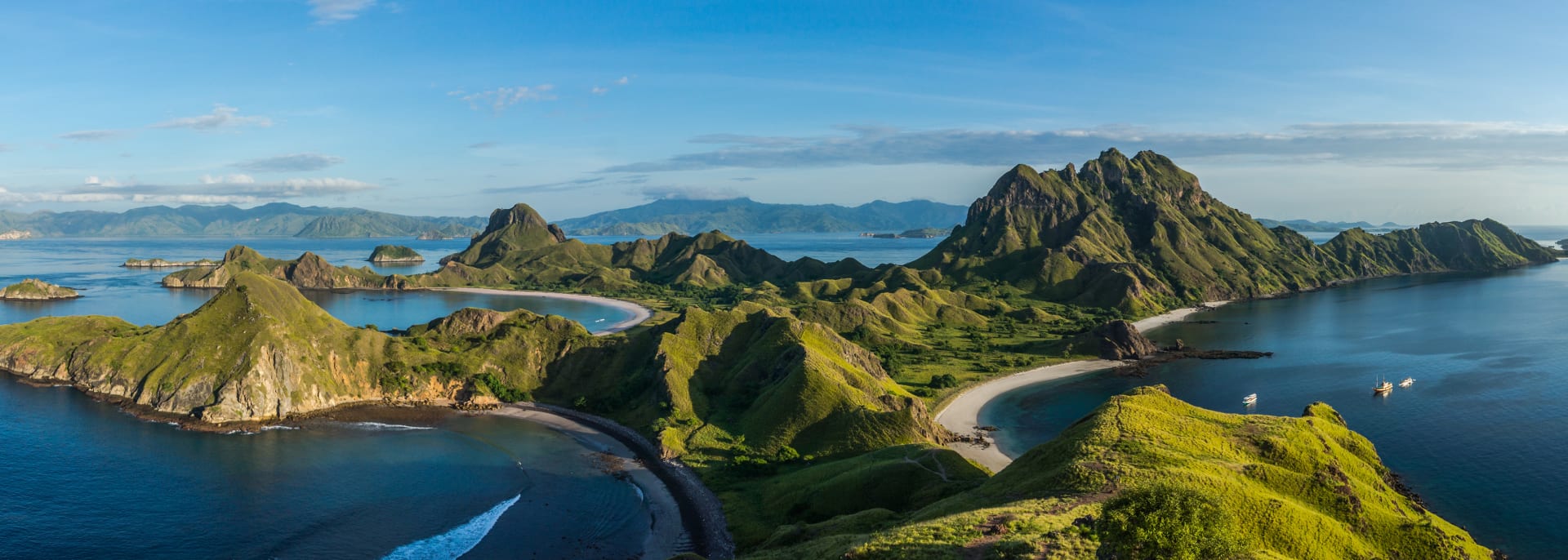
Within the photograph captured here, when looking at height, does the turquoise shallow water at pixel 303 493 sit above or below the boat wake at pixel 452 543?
above

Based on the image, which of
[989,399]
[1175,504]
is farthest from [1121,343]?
[1175,504]

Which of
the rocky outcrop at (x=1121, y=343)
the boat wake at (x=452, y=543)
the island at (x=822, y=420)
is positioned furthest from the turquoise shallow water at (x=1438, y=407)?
the boat wake at (x=452, y=543)

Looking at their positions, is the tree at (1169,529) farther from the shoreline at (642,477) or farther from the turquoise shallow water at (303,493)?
the turquoise shallow water at (303,493)

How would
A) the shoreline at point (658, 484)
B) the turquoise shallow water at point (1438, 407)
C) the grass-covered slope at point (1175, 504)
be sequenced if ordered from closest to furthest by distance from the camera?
1. the grass-covered slope at point (1175, 504)
2. the shoreline at point (658, 484)
3. the turquoise shallow water at point (1438, 407)

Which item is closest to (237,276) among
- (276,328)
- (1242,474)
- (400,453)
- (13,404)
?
(276,328)

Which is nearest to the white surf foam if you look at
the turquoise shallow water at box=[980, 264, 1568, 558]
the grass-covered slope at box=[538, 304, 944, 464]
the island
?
the island

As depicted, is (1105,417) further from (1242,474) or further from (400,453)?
(400,453)
